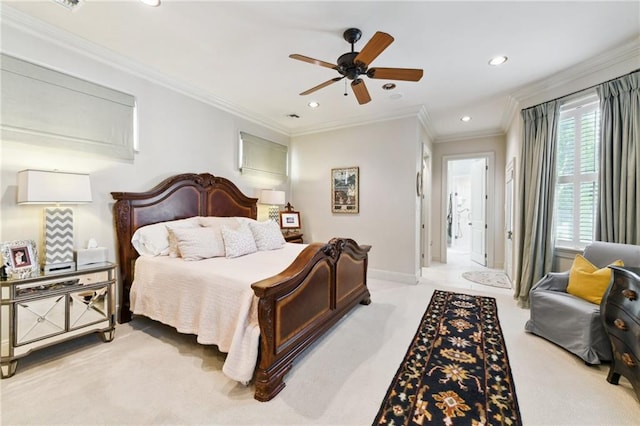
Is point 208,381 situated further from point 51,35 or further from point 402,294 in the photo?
point 51,35

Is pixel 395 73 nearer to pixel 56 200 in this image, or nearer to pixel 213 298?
pixel 213 298

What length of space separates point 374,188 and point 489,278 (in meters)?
2.59

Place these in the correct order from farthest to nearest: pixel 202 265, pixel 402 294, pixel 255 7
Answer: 1. pixel 402 294
2. pixel 202 265
3. pixel 255 7

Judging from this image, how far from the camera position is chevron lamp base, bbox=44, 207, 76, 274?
225 centimetres

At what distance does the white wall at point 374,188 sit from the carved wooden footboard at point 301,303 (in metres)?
1.51

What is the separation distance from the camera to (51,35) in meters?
2.39

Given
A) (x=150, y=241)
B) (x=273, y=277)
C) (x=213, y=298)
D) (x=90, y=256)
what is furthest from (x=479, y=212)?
(x=90, y=256)

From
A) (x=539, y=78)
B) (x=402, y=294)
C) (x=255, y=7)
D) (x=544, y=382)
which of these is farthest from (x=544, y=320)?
(x=255, y=7)

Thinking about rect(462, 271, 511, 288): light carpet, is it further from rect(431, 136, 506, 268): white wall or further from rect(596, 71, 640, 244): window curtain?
rect(596, 71, 640, 244): window curtain

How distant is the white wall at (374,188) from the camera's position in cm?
431

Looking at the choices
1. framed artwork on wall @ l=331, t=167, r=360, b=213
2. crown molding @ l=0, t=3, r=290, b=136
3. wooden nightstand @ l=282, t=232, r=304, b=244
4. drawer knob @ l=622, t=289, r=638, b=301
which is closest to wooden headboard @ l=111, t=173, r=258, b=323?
wooden nightstand @ l=282, t=232, r=304, b=244

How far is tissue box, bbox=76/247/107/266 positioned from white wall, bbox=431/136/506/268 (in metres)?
5.80

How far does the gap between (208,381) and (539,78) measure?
15.1 feet

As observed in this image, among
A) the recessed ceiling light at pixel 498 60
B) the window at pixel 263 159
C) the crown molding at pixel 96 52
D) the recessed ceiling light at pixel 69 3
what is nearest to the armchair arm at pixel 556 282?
the recessed ceiling light at pixel 498 60
